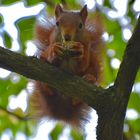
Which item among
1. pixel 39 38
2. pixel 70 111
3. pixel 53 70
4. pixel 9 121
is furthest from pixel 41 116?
pixel 9 121

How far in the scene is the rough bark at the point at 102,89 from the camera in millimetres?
1930

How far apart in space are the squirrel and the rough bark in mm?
205

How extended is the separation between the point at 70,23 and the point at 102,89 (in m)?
0.57

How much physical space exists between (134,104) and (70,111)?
0.65 m

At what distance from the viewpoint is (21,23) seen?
9.16 feet

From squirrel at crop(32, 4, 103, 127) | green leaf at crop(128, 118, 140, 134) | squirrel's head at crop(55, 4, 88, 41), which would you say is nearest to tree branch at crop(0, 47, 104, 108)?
squirrel at crop(32, 4, 103, 127)

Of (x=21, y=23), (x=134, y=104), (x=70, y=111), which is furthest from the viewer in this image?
(x=134, y=104)

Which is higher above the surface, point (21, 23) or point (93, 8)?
point (93, 8)

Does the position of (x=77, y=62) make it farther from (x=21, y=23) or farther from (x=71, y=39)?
(x=21, y=23)

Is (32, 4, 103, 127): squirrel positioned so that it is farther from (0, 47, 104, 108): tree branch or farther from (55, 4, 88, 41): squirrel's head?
(0, 47, 104, 108): tree branch

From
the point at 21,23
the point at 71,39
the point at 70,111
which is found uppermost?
the point at 21,23

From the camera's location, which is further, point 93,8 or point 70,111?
point 93,8

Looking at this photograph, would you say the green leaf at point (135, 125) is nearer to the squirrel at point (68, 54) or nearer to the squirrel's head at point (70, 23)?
the squirrel at point (68, 54)

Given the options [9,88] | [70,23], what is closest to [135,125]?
[9,88]
